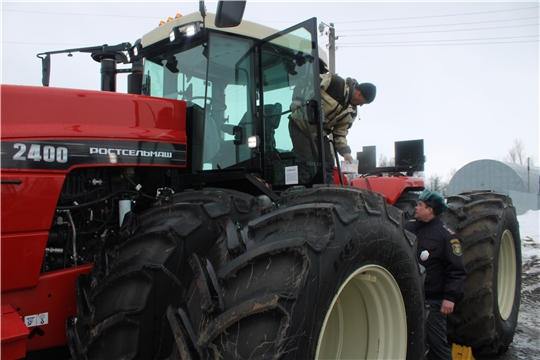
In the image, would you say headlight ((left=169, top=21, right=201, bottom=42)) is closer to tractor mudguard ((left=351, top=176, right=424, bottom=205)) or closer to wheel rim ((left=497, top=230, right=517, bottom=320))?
tractor mudguard ((left=351, top=176, right=424, bottom=205))

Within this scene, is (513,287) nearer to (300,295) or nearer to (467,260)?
(467,260)

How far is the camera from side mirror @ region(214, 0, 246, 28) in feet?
7.35

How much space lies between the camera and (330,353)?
2652mm

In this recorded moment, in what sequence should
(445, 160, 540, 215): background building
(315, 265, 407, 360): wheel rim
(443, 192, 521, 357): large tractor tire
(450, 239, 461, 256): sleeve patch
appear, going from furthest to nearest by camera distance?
(445, 160, 540, 215): background building
(443, 192, 521, 357): large tractor tire
(450, 239, 461, 256): sleeve patch
(315, 265, 407, 360): wheel rim

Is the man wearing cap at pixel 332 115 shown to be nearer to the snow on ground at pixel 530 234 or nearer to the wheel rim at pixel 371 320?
the wheel rim at pixel 371 320

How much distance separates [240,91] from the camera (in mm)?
3348

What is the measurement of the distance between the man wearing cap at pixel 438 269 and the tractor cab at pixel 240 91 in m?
1.00

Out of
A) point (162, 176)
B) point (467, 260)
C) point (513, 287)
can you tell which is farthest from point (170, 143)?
point (513, 287)

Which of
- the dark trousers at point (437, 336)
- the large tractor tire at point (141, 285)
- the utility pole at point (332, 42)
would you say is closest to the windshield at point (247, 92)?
the large tractor tire at point (141, 285)

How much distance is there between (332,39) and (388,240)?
54.0 ft

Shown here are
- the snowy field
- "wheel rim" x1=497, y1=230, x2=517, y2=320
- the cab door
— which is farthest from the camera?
→ "wheel rim" x1=497, y1=230, x2=517, y2=320

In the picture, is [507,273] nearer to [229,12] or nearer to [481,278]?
[481,278]

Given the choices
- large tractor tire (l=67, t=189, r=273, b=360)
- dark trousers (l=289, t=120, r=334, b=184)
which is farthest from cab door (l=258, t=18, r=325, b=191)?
large tractor tire (l=67, t=189, r=273, b=360)

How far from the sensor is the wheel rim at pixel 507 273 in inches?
178
